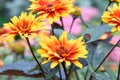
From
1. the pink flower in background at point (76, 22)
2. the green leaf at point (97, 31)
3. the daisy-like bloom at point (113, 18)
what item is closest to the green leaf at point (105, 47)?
the green leaf at point (97, 31)

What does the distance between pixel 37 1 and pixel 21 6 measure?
2752 millimetres

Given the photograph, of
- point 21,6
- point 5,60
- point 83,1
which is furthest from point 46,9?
point 21,6

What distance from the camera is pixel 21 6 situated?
375 cm

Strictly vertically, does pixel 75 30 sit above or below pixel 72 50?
below

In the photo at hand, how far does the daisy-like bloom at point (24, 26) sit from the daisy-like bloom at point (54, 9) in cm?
2

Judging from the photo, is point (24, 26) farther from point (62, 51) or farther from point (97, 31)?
point (97, 31)

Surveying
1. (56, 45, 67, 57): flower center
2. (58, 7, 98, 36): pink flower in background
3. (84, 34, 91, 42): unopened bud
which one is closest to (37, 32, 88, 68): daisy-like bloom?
(56, 45, 67, 57): flower center

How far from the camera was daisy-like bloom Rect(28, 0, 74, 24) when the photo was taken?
0.95 meters

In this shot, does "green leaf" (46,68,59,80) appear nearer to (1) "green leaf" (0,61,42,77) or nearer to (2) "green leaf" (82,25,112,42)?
(1) "green leaf" (0,61,42,77)

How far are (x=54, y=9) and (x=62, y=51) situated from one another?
105mm

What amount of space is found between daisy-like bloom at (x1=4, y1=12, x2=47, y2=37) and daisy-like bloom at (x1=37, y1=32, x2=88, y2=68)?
0.04 m

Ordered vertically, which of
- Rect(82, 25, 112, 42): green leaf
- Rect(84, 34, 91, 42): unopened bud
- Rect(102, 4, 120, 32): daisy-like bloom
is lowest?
Rect(82, 25, 112, 42): green leaf

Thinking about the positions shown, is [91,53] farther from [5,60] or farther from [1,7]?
[1,7]

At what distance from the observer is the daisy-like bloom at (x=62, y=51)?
875mm
